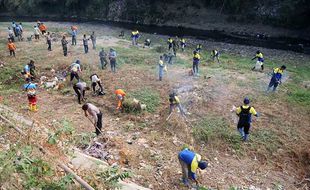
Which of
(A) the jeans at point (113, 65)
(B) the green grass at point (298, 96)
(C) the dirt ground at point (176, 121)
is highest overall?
(A) the jeans at point (113, 65)

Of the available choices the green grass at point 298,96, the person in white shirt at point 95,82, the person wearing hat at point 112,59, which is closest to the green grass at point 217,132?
the green grass at point 298,96

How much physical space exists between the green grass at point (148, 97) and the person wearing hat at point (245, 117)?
12.8ft

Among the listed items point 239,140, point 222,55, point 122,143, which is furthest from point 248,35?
point 122,143

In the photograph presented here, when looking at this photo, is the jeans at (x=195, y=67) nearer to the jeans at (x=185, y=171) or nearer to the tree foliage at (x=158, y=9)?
the jeans at (x=185, y=171)

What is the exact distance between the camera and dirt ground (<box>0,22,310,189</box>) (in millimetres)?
9570

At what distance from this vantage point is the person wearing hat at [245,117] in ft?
34.9

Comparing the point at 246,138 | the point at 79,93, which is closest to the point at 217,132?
the point at 246,138

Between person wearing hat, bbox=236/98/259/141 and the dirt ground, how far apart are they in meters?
0.43

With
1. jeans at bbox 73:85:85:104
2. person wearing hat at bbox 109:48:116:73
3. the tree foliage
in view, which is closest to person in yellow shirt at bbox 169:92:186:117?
jeans at bbox 73:85:85:104

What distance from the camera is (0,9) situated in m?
51.8

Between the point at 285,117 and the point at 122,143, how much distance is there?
6.81m

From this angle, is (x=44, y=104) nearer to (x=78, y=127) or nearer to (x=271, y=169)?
(x=78, y=127)

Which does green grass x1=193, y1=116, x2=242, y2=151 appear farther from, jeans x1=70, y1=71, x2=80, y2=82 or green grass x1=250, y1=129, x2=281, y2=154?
jeans x1=70, y1=71, x2=80, y2=82

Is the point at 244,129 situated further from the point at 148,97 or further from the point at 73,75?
the point at 73,75
